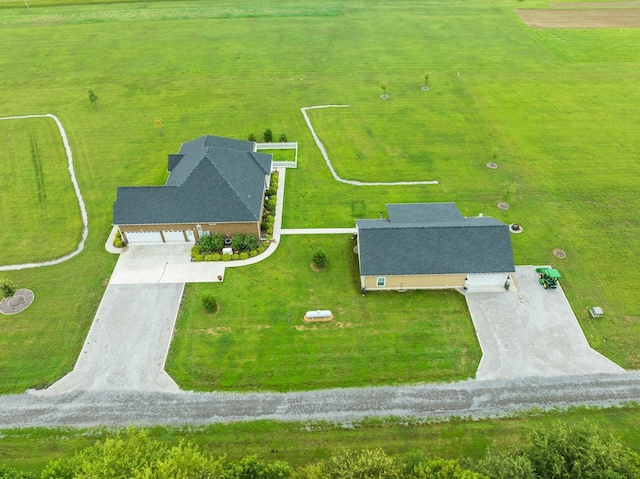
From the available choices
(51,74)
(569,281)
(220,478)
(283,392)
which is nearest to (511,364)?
(569,281)

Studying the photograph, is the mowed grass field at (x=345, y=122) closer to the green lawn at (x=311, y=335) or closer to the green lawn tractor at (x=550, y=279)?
the green lawn at (x=311, y=335)

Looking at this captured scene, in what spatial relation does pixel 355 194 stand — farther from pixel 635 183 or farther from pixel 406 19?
pixel 406 19

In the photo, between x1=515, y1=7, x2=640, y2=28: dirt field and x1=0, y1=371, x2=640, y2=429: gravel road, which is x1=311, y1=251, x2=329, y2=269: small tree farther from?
x1=515, y1=7, x2=640, y2=28: dirt field

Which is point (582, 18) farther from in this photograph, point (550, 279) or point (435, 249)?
point (435, 249)

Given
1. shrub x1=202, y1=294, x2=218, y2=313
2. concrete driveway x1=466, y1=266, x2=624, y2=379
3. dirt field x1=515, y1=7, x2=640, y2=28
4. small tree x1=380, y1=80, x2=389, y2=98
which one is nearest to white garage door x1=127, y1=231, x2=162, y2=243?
shrub x1=202, y1=294, x2=218, y2=313

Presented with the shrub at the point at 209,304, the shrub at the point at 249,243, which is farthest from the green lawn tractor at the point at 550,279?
the shrub at the point at 209,304

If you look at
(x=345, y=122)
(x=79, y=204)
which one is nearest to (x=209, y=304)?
(x=79, y=204)
